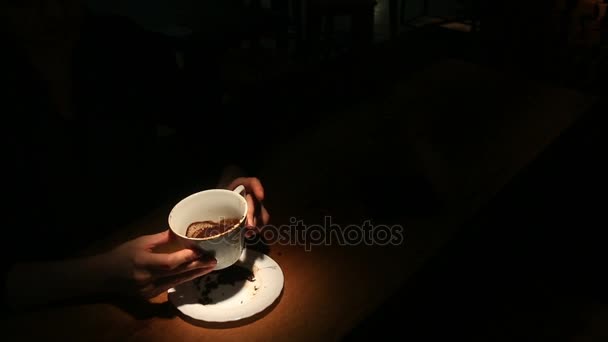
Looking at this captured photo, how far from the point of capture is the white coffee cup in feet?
2.90

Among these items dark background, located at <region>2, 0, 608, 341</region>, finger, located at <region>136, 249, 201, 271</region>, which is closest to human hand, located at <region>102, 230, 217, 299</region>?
finger, located at <region>136, 249, 201, 271</region>

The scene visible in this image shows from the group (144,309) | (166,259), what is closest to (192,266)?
(166,259)

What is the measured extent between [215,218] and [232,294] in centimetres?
15

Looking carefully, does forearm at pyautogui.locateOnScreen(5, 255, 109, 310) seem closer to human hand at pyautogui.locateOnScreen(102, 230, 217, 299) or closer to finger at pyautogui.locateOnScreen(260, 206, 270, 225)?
human hand at pyautogui.locateOnScreen(102, 230, 217, 299)

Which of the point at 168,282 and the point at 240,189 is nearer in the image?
the point at 168,282

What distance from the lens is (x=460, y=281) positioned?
1.89 metres

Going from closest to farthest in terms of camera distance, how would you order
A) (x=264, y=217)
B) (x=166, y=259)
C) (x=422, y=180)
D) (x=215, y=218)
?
1. (x=166, y=259)
2. (x=215, y=218)
3. (x=264, y=217)
4. (x=422, y=180)

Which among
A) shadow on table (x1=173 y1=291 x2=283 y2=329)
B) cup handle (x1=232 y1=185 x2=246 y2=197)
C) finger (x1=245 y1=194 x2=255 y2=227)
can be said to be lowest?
shadow on table (x1=173 y1=291 x2=283 y2=329)

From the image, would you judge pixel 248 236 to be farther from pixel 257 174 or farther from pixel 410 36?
pixel 410 36

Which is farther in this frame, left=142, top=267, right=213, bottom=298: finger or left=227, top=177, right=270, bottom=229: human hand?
left=227, top=177, right=270, bottom=229: human hand

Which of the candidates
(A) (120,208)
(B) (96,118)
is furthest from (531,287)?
(B) (96,118)

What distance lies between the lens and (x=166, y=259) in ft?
2.96

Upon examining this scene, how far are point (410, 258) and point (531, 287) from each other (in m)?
0.97

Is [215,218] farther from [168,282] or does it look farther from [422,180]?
[422,180]
